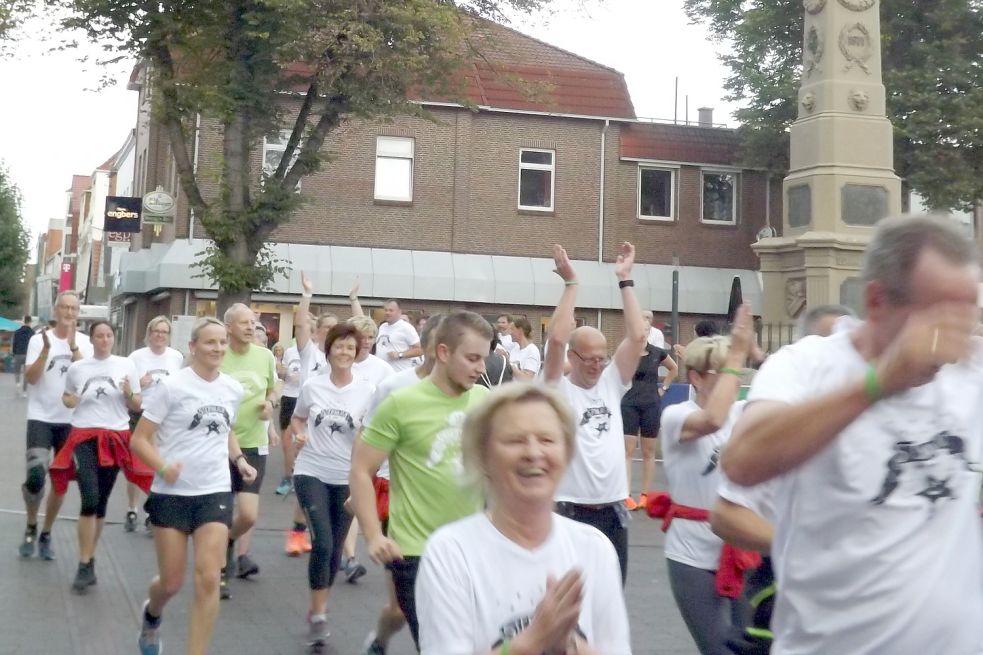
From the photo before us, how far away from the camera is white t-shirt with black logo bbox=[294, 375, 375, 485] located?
27.9ft

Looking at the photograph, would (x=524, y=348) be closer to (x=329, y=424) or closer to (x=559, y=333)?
(x=329, y=424)

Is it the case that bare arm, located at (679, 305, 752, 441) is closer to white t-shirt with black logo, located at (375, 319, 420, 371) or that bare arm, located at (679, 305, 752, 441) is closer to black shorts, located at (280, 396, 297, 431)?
black shorts, located at (280, 396, 297, 431)

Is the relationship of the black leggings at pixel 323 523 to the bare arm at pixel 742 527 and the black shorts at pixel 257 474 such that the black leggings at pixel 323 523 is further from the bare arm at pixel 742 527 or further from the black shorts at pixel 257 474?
the bare arm at pixel 742 527

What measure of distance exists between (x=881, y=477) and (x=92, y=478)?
7.82m

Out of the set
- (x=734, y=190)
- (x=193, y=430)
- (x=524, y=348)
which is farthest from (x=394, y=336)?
(x=734, y=190)

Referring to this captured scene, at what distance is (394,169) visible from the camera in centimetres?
3481

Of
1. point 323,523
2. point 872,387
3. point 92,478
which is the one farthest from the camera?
point 92,478

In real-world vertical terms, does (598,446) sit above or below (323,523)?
above

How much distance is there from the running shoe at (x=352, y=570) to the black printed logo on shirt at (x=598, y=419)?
12.0 feet

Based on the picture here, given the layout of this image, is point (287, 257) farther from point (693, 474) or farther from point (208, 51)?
point (693, 474)

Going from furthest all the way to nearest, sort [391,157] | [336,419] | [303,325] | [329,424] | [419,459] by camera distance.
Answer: [391,157], [303,325], [336,419], [329,424], [419,459]

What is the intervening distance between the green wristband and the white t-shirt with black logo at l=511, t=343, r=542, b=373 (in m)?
12.7

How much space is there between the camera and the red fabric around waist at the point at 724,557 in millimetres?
5148

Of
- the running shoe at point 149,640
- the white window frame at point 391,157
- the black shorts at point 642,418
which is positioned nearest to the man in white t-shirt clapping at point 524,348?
the black shorts at point 642,418
